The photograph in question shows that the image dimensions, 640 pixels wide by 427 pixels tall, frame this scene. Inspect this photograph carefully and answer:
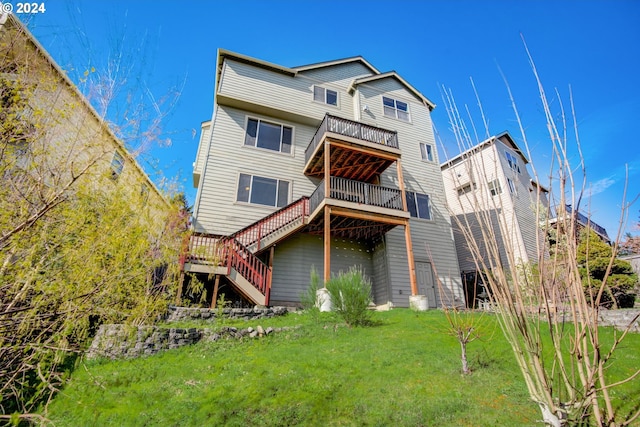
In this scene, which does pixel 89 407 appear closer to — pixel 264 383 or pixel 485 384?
pixel 264 383

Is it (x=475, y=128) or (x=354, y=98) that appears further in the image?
(x=354, y=98)

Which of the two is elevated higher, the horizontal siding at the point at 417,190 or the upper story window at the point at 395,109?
the upper story window at the point at 395,109

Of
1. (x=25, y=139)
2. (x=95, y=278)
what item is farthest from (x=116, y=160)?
(x=95, y=278)

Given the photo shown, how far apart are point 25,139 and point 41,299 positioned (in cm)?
161

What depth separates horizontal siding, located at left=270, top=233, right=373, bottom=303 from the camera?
11250 millimetres

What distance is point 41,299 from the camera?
10.2ft

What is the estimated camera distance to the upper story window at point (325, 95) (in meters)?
15.5

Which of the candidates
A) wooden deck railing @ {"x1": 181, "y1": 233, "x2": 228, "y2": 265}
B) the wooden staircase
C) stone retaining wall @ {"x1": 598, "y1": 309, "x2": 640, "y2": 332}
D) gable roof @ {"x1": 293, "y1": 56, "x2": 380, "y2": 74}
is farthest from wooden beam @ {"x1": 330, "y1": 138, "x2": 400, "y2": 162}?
stone retaining wall @ {"x1": 598, "y1": 309, "x2": 640, "y2": 332}

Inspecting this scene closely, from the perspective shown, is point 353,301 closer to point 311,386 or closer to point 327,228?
point 327,228

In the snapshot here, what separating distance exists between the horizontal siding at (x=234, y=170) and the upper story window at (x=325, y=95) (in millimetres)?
1963

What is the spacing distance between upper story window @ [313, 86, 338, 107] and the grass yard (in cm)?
1236

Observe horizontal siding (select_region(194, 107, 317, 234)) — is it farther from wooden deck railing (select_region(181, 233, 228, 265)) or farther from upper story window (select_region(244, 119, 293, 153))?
wooden deck railing (select_region(181, 233, 228, 265))

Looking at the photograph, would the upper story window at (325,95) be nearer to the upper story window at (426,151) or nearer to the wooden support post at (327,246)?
the upper story window at (426,151)

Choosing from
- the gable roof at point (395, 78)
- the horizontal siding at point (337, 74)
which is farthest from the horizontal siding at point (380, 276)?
the horizontal siding at point (337, 74)
